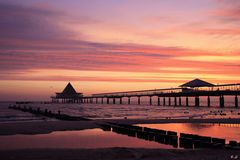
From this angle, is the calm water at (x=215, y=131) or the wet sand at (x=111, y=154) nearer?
the wet sand at (x=111, y=154)

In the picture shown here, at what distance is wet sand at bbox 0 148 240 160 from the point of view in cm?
1416

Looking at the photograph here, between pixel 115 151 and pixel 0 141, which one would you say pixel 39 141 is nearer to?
pixel 0 141

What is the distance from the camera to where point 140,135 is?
79.8 feet

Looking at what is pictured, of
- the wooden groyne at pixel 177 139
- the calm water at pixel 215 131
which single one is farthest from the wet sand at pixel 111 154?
the calm water at pixel 215 131

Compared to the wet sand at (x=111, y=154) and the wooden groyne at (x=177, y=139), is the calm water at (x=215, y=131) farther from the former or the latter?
the wet sand at (x=111, y=154)

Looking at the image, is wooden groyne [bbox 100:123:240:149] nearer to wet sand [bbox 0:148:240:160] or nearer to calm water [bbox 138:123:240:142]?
wet sand [bbox 0:148:240:160]

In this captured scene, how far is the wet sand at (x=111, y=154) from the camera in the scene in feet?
46.5

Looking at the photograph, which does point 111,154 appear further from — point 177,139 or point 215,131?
point 215,131

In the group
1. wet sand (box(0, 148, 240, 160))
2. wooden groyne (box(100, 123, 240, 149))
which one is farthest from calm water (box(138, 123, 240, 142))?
wet sand (box(0, 148, 240, 160))

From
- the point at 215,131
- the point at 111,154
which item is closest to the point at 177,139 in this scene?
the point at 111,154

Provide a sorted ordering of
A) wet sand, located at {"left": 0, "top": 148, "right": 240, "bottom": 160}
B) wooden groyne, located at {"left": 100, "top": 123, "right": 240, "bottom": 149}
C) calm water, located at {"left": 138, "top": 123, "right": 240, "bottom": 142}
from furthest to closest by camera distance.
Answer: calm water, located at {"left": 138, "top": 123, "right": 240, "bottom": 142} < wooden groyne, located at {"left": 100, "top": 123, "right": 240, "bottom": 149} < wet sand, located at {"left": 0, "top": 148, "right": 240, "bottom": 160}

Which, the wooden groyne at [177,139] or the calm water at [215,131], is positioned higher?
the wooden groyne at [177,139]

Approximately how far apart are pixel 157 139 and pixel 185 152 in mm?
6473

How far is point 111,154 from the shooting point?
49.4 feet
